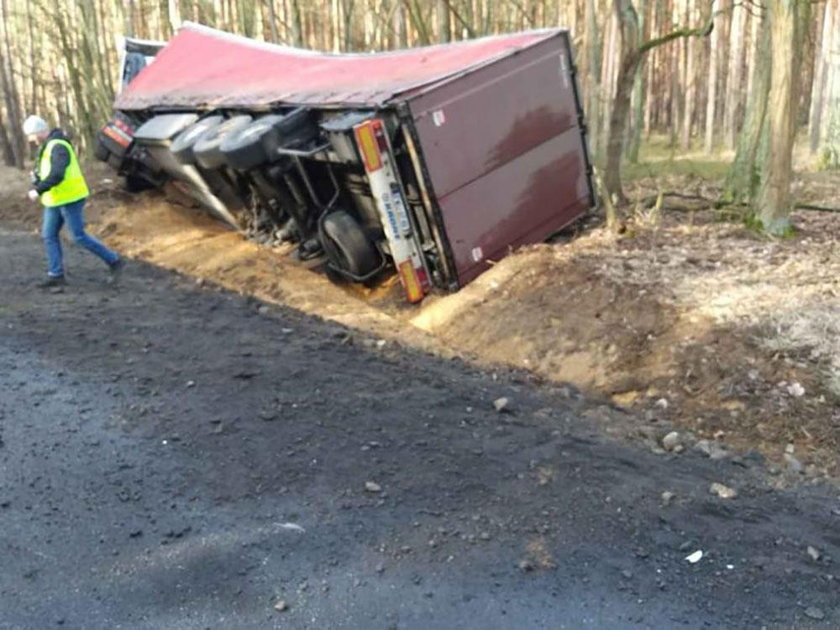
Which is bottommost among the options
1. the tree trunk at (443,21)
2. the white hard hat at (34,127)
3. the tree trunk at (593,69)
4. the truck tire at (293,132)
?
the tree trunk at (593,69)

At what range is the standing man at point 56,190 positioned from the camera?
8.99m

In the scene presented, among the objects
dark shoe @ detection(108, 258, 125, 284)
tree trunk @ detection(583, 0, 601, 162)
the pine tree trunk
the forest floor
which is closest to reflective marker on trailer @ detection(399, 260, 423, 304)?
the forest floor

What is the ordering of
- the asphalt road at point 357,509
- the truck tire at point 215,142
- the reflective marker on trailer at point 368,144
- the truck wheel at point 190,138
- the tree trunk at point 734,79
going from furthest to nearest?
the tree trunk at point 734,79
the truck wheel at point 190,138
the truck tire at point 215,142
the reflective marker on trailer at point 368,144
the asphalt road at point 357,509

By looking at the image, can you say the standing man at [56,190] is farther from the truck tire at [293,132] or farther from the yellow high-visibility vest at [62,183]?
the truck tire at [293,132]

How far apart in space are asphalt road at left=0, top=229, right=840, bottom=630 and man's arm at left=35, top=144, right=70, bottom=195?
8.25 ft

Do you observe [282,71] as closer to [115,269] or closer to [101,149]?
[115,269]

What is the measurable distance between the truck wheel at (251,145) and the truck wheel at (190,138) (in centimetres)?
123

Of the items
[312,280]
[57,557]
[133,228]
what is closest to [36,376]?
[57,557]

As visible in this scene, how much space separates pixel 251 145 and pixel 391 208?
1.55 m

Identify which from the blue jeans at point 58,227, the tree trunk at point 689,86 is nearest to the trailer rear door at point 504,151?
the blue jeans at point 58,227

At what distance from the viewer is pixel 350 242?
9.29 metres

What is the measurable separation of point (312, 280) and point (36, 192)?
9.11 ft

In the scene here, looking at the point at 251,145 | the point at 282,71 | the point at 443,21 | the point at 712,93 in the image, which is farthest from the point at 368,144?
the point at 712,93

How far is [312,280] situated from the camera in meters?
10.0
